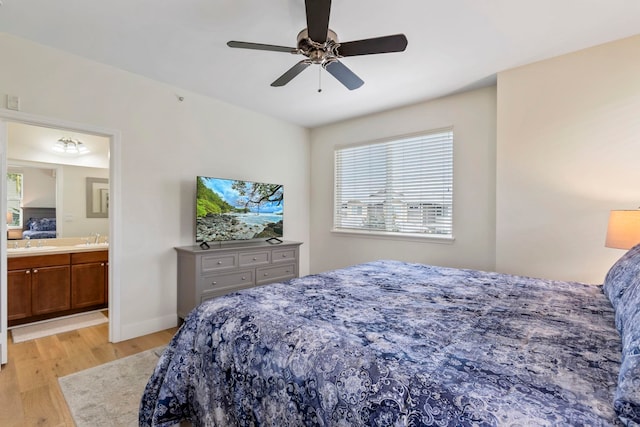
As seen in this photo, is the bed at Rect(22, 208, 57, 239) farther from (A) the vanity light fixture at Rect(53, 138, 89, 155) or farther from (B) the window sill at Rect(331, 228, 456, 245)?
(B) the window sill at Rect(331, 228, 456, 245)

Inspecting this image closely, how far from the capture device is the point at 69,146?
14.0ft

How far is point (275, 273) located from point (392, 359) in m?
3.05

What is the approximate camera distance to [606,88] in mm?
2549

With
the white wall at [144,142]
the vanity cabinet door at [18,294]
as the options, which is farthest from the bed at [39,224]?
the white wall at [144,142]

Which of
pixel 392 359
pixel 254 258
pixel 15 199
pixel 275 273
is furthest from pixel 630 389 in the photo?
pixel 15 199

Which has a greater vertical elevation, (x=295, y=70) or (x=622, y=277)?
(x=295, y=70)

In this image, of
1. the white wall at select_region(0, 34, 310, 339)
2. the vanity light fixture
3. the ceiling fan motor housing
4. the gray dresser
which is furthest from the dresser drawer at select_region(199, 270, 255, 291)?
the vanity light fixture

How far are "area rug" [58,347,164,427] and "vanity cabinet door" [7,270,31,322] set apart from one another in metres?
1.56

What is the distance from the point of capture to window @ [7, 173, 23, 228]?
395 cm

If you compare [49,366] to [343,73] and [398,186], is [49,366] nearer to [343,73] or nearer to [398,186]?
[343,73]

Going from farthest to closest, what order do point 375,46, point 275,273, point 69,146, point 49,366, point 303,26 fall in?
point 69,146, point 275,273, point 49,366, point 303,26, point 375,46

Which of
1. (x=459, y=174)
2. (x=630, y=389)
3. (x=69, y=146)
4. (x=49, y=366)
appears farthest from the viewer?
(x=69, y=146)

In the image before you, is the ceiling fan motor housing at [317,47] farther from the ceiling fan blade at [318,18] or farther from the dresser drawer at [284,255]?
the dresser drawer at [284,255]

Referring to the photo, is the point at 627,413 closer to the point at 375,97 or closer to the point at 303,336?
the point at 303,336
